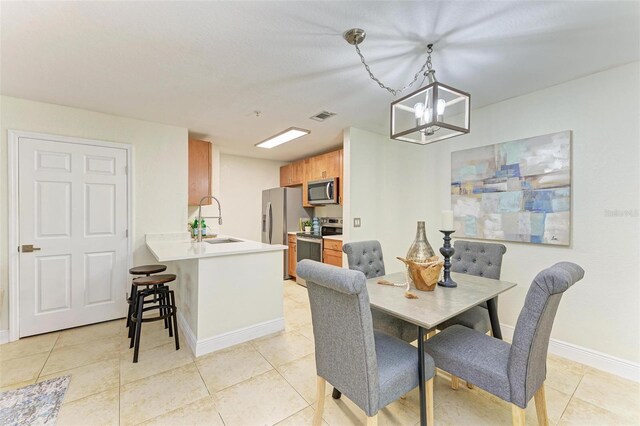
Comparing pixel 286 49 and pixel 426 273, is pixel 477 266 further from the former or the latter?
pixel 286 49

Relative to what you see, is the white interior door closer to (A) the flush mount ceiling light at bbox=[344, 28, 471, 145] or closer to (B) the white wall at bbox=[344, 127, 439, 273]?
(B) the white wall at bbox=[344, 127, 439, 273]

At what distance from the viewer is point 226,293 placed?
258 cm

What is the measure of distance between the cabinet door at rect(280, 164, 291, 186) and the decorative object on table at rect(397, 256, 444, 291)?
12.6 ft

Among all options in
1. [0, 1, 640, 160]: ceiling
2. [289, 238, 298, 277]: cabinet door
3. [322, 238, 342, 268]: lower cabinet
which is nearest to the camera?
[0, 1, 640, 160]: ceiling

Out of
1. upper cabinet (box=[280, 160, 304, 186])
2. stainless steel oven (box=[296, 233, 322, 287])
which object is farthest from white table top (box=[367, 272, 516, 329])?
upper cabinet (box=[280, 160, 304, 186])

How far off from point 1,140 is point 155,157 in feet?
4.17

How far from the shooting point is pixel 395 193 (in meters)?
3.96

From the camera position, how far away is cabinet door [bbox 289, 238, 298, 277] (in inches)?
191

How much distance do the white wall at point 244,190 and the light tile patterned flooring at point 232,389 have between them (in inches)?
111

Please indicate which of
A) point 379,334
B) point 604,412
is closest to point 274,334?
point 379,334

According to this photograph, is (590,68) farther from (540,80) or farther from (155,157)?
(155,157)

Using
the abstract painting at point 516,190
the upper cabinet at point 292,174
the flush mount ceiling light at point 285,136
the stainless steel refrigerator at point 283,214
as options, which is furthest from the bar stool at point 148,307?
the abstract painting at point 516,190

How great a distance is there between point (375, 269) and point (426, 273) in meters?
0.75

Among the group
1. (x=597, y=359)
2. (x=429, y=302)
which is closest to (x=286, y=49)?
(x=429, y=302)
